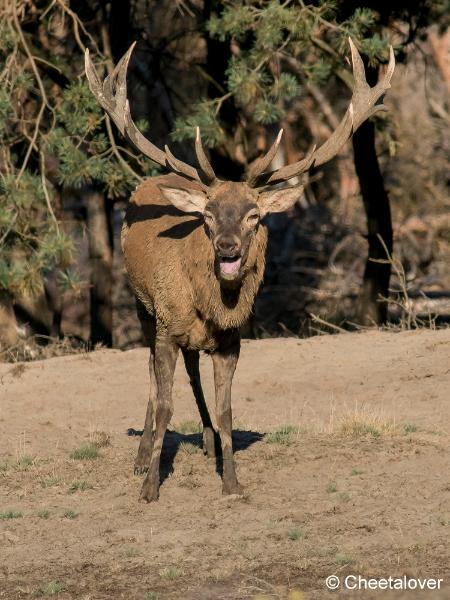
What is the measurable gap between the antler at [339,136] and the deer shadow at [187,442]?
2.35 m

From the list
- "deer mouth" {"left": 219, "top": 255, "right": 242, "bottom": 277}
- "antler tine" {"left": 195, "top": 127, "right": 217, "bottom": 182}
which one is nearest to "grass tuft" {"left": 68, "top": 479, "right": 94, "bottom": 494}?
"deer mouth" {"left": 219, "top": 255, "right": 242, "bottom": 277}

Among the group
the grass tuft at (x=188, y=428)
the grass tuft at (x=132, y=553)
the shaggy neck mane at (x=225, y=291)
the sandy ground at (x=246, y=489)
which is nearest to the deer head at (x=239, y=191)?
the shaggy neck mane at (x=225, y=291)

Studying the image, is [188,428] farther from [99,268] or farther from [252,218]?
[99,268]

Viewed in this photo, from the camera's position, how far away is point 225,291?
9.63 meters

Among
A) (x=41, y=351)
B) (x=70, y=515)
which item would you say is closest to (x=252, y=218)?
(x=70, y=515)

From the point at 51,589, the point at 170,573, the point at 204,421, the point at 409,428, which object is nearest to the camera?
the point at 51,589

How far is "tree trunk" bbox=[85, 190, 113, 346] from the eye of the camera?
20.9 m

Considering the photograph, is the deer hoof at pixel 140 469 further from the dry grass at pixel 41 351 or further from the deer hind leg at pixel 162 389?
the dry grass at pixel 41 351

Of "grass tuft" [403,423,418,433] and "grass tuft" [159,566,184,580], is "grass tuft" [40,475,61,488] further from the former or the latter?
"grass tuft" [403,423,418,433]

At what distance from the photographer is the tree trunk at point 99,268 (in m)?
20.9

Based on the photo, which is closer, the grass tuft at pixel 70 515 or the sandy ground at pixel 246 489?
the sandy ground at pixel 246 489

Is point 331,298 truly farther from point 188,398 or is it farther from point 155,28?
point 188,398

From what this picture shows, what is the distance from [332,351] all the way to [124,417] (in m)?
3.10

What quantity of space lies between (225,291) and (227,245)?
0.63 metres
